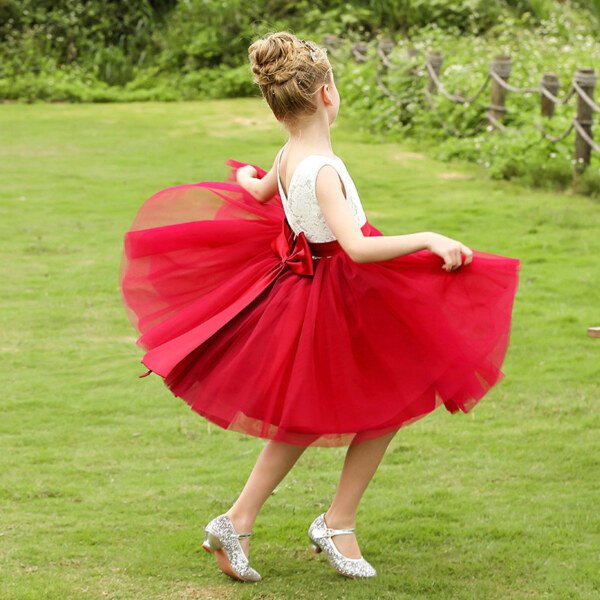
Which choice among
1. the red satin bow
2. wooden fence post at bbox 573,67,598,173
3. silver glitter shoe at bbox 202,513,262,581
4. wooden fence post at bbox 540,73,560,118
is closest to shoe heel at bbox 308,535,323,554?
silver glitter shoe at bbox 202,513,262,581

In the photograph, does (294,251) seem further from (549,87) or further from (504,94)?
(504,94)

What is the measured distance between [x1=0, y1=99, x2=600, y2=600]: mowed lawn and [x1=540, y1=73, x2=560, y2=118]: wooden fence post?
2.22 m

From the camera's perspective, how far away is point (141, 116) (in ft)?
55.2

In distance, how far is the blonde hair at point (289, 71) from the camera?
3.75 meters

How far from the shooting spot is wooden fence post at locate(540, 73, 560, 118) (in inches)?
483

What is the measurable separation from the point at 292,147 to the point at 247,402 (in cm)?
82

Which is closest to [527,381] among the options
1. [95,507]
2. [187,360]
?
[95,507]

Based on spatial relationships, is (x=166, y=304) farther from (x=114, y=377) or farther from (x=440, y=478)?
(x=114, y=377)

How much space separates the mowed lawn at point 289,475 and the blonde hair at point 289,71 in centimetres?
152

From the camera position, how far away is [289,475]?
5117 mm

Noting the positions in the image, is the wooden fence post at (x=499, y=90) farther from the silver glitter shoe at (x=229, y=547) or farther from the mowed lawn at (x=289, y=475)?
the silver glitter shoe at (x=229, y=547)

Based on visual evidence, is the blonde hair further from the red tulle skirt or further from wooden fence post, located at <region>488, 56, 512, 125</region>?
wooden fence post, located at <region>488, 56, 512, 125</region>

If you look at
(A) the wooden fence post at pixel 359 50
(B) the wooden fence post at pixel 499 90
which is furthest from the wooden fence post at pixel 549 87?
(A) the wooden fence post at pixel 359 50

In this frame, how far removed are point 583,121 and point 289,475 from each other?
7.10 metres
